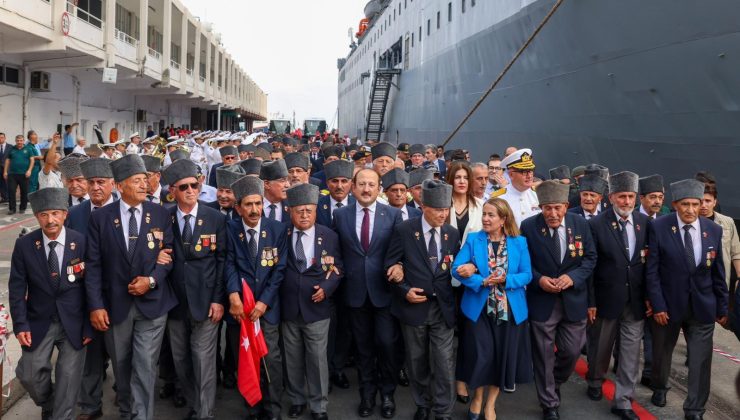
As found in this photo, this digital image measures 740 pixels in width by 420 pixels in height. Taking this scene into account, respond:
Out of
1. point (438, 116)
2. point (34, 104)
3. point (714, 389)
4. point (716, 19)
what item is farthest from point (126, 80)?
point (714, 389)

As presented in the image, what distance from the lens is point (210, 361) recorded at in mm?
4512

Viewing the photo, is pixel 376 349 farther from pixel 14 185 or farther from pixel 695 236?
pixel 14 185

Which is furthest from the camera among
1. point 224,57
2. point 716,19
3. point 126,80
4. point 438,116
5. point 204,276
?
point 224,57

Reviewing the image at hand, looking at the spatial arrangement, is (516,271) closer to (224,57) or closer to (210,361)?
(210,361)

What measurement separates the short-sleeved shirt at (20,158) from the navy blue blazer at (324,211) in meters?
10.8

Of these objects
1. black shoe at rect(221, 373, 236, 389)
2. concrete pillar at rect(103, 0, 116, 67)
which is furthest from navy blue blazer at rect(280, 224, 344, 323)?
concrete pillar at rect(103, 0, 116, 67)

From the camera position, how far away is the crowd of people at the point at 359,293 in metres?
4.27

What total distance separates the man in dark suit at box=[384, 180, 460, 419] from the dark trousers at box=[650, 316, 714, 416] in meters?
1.81

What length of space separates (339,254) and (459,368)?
4.38ft

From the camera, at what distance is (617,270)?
490 cm

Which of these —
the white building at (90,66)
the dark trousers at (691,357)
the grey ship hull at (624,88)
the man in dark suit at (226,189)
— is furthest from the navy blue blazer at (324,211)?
the white building at (90,66)

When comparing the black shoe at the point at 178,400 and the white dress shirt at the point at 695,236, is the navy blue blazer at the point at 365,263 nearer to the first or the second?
the black shoe at the point at 178,400

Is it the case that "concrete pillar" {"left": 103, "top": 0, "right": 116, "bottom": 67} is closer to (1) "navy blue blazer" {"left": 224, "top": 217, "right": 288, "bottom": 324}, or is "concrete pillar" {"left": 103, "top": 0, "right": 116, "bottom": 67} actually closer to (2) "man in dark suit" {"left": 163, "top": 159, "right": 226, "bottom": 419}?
(2) "man in dark suit" {"left": 163, "top": 159, "right": 226, "bottom": 419}

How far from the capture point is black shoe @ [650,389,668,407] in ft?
16.1
